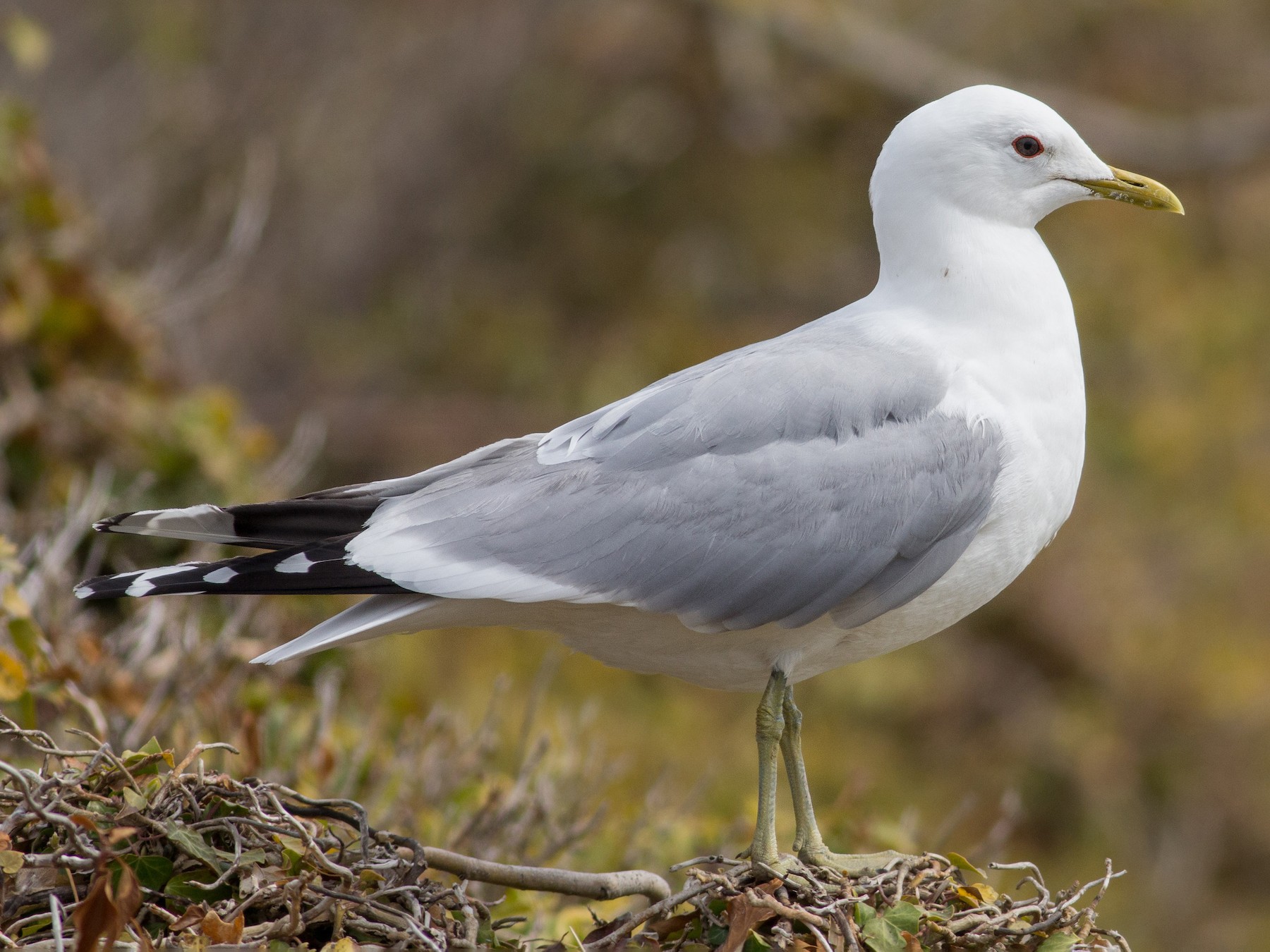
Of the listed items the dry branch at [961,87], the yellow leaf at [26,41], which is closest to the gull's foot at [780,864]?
the yellow leaf at [26,41]

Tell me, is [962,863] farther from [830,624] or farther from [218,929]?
[218,929]

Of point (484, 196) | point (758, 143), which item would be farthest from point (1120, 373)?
point (484, 196)

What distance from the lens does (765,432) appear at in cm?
246

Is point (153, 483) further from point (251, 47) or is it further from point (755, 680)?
point (251, 47)

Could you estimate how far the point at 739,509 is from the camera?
243 centimetres

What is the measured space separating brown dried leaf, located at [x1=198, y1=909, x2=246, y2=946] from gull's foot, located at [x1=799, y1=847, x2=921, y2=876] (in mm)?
965

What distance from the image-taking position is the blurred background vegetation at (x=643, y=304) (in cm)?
433

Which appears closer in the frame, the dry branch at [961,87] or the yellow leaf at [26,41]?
the yellow leaf at [26,41]

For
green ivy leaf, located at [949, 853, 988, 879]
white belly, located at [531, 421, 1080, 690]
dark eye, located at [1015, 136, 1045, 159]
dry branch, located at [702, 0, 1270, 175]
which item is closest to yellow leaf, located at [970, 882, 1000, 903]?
green ivy leaf, located at [949, 853, 988, 879]

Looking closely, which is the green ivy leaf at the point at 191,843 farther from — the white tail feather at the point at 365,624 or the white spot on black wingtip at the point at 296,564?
the white spot on black wingtip at the point at 296,564

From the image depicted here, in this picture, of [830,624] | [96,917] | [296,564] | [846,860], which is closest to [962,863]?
[846,860]

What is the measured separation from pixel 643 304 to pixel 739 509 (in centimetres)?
635

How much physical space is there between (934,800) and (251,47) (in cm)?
558

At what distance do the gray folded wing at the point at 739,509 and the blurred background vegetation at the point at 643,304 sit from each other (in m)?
1.48
